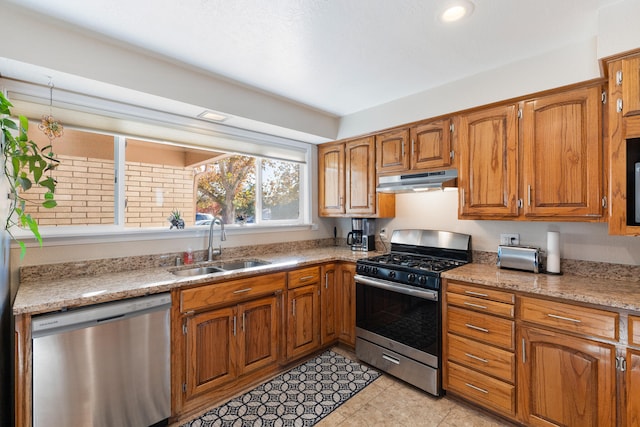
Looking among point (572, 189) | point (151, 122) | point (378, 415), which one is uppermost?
point (151, 122)

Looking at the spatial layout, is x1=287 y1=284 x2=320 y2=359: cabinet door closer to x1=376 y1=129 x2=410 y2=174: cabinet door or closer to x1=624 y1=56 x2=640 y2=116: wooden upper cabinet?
x1=376 y1=129 x2=410 y2=174: cabinet door

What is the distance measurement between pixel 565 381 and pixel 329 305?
1818 mm

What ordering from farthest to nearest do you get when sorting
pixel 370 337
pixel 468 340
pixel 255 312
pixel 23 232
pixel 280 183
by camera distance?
pixel 280 183, pixel 370 337, pixel 255 312, pixel 468 340, pixel 23 232

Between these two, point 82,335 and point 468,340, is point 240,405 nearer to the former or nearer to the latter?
point 82,335

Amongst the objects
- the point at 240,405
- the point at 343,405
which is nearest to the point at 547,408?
the point at 343,405

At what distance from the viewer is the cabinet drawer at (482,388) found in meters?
1.94

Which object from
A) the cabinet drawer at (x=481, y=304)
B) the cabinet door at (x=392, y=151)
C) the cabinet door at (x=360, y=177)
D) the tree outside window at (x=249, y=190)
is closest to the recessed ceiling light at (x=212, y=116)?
the tree outside window at (x=249, y=190)

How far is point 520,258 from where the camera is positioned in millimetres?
2268

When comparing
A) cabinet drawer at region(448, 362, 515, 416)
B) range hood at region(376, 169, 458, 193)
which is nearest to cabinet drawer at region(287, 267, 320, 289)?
range hood at region(376, 169, 458, 193)

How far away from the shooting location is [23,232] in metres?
1.97

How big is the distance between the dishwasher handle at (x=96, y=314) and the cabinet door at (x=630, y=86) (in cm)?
289

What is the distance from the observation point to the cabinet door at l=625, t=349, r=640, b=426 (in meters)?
1.52

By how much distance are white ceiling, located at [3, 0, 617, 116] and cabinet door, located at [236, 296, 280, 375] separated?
182 cm

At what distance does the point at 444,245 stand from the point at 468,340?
3.08 feet
